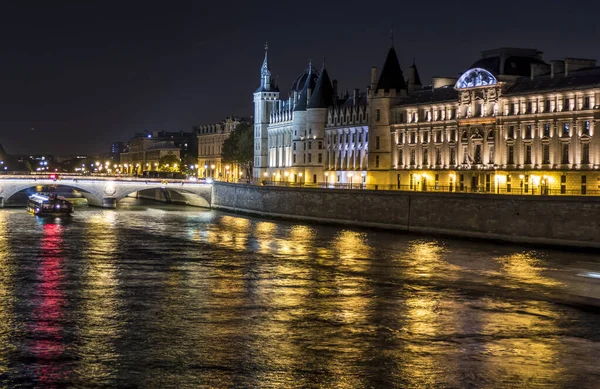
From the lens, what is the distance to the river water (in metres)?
22.9

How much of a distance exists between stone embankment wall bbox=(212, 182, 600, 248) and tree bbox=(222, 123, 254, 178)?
48.3 meters

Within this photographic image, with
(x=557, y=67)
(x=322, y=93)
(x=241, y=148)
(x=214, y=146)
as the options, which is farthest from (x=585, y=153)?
(x=214, y=146)

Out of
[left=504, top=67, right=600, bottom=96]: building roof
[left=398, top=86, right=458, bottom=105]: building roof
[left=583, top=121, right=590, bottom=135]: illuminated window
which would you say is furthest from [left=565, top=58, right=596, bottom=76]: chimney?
[left=398, top=86, right=458, bottom=105]: building roof

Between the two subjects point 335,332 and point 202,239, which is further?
point 202,239

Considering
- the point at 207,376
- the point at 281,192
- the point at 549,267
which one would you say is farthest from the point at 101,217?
the point at 207,376

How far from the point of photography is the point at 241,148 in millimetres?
129250

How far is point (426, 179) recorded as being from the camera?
269 feet

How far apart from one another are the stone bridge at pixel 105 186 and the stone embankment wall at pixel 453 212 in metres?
16.6

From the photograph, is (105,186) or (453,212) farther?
(105,186)

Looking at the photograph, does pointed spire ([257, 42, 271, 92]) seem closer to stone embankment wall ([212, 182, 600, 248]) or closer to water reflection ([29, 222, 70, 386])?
stone embankment wall ([212, 182, 600, 248])

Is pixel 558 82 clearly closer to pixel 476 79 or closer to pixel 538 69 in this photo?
pixel 538 69

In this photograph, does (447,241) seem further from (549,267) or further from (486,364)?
(486,364)

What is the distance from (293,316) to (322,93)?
7476 cm

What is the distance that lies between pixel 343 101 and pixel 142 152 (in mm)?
100679
